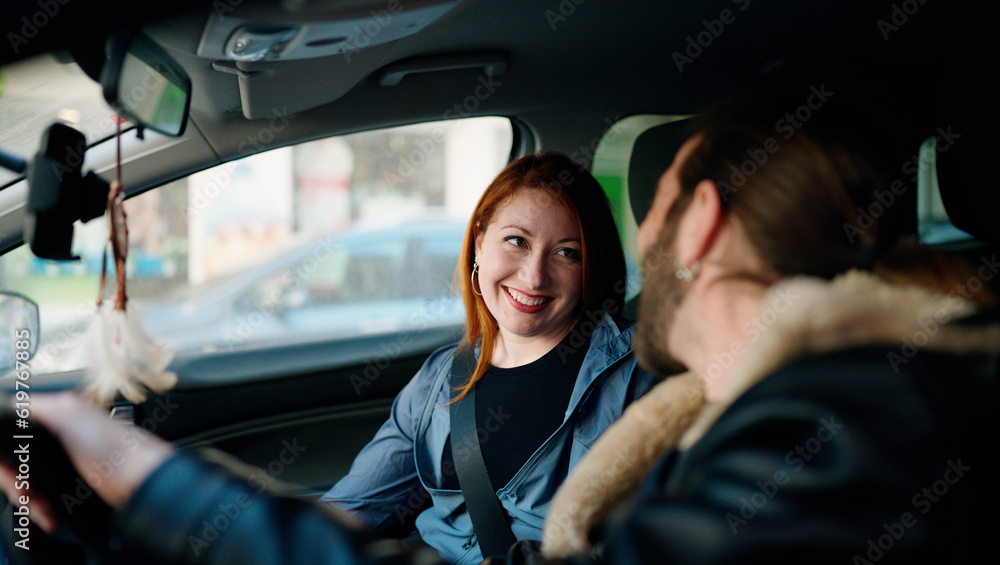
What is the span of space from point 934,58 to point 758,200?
1369 mm

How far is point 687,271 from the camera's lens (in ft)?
3.11

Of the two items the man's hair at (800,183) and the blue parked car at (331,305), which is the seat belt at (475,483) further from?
the blue parked car at (331,305)

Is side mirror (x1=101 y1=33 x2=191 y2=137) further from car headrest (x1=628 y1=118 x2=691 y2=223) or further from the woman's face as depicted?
car headrest (x1=628 y1=118 x2=691 y2=223)

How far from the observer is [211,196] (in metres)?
2.67

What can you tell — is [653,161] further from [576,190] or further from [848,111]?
[848,111]

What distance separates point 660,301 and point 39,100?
114 cm

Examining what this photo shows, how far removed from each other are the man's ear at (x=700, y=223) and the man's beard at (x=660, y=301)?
2 centimetres

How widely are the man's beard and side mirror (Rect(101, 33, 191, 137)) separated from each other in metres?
0.88

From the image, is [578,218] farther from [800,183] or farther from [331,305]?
[331,305]

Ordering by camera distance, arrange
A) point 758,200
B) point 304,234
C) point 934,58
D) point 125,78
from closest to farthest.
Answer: point 758,200, point 125,78, point 934,58, point 304,234

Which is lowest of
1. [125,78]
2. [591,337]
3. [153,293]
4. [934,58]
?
[153,293]

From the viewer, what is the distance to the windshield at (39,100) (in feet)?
3.27

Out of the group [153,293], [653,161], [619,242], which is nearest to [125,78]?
[619,242]

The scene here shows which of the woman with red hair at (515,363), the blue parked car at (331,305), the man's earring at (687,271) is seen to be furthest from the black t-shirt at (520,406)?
the blue parked car at (331,305)
